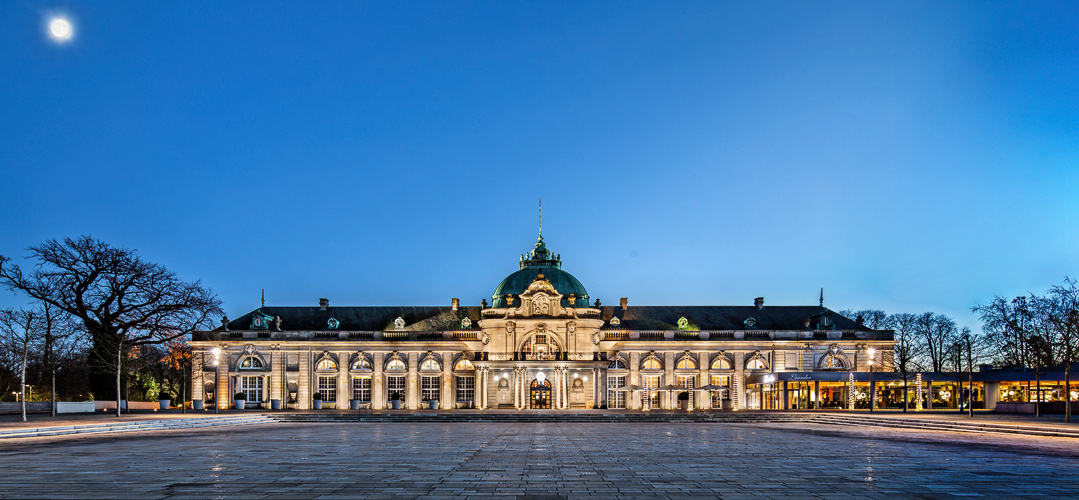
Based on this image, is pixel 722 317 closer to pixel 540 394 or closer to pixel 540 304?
pixel 540 304

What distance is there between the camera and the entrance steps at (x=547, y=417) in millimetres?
48625

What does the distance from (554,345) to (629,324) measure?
8.94 m

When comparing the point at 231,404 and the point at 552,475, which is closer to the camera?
the point at 552,475

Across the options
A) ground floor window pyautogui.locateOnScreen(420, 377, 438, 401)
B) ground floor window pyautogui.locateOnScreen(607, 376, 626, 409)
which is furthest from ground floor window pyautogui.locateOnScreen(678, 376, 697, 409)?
ground floor window pyautogui.locateOnScreen(420, 377, 438, 401)

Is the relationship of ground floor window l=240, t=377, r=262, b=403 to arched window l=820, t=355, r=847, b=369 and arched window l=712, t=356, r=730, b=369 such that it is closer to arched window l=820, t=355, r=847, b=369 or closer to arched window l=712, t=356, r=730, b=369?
arched window l=712, t=356, r=730, b=369

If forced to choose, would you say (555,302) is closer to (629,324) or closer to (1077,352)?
(629,324)

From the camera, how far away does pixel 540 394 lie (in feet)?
229

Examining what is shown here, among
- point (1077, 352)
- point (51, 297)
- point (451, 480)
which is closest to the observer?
point (451, 480)

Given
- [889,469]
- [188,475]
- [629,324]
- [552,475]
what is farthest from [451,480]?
[629,324]

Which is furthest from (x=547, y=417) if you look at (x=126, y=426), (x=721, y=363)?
(x=721, y=363)

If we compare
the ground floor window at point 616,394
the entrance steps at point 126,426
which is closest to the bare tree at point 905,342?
the ground floor window at point 616,394

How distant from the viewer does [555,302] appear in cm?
7019

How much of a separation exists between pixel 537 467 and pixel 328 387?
56.8 metres

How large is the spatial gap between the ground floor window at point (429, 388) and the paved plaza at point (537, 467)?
140 feet
